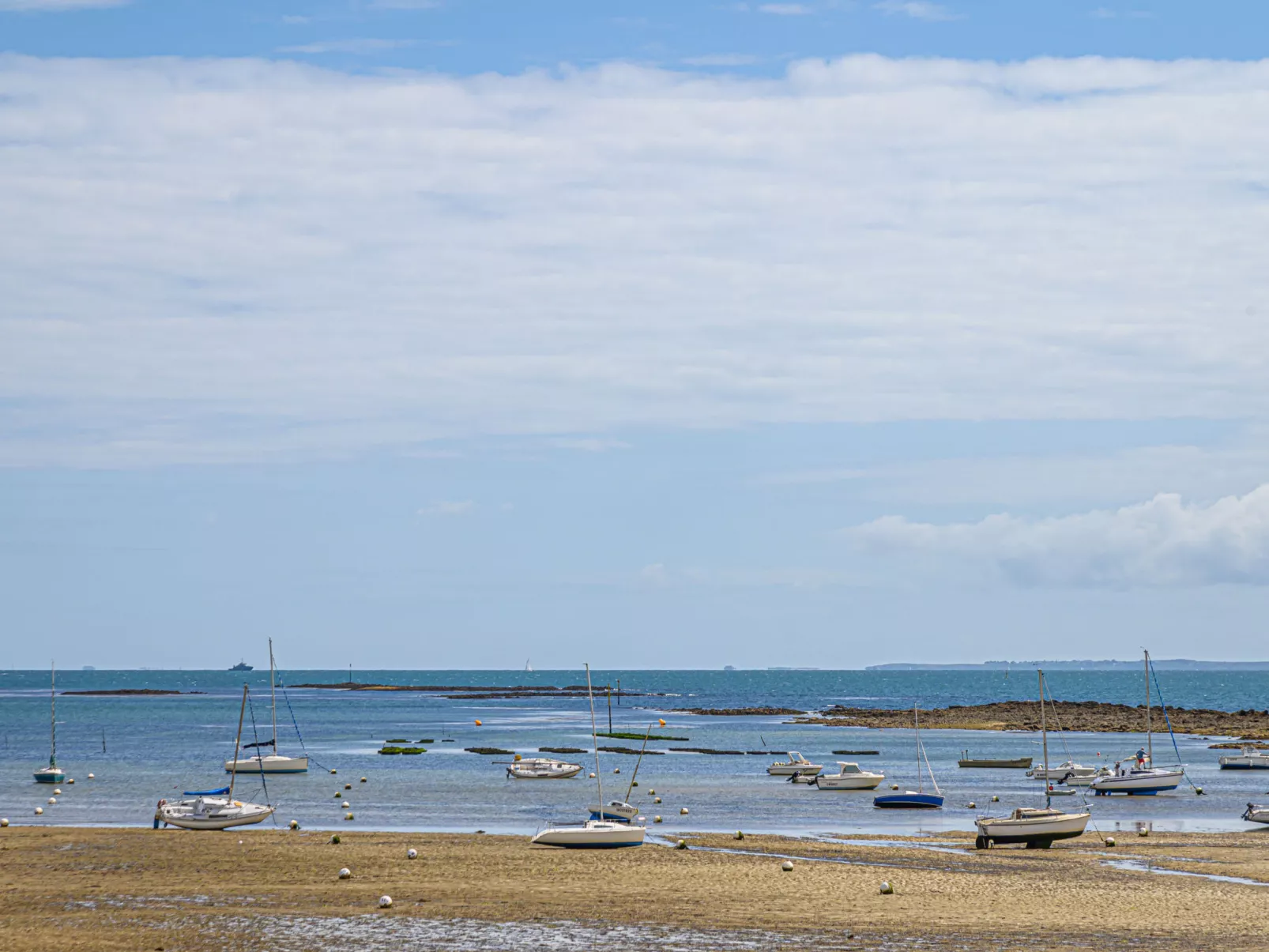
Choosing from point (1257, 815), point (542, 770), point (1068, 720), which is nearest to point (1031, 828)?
point (1257, 815)

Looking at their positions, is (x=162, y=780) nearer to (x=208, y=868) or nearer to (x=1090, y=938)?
(x=208, y=868)

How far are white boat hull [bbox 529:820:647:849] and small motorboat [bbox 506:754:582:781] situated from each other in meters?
38.0

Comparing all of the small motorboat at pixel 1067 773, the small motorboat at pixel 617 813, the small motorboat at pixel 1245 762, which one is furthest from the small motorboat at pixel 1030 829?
the small motorboat at pixel 1245 762

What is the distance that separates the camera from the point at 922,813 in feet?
232

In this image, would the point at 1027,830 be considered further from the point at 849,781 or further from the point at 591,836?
the point at 849,781

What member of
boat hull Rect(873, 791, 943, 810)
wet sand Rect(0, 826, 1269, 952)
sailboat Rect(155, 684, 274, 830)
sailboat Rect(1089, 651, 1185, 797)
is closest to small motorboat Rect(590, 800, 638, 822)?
wet sand Rect(0, 826, 1269, 952)

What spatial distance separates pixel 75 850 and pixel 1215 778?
68.4 metres

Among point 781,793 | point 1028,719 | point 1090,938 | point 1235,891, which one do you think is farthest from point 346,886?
point 1028,719

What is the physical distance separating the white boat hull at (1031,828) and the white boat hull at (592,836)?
12.9 m

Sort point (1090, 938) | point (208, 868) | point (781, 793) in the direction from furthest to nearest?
point (781, 793) → point (208, 868) → point (1090, 938)

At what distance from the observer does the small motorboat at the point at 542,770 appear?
92.1 m

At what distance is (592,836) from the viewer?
5331 cm

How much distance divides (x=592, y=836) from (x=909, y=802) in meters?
24.9

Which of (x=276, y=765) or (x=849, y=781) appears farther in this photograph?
(x=276, y=765)
